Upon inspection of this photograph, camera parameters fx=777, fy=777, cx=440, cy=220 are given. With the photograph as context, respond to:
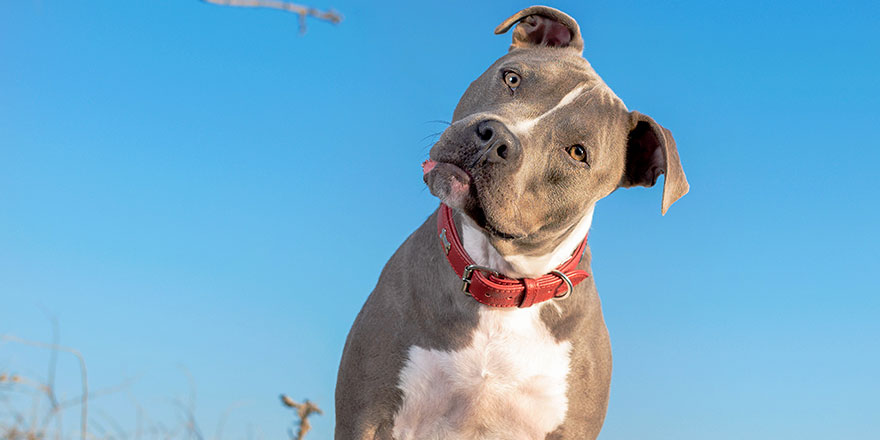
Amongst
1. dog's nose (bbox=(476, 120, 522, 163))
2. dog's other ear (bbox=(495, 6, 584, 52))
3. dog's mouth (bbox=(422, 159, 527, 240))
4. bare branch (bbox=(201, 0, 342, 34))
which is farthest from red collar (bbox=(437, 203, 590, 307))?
bare branch (bbox=(201, 0, 342, 34))

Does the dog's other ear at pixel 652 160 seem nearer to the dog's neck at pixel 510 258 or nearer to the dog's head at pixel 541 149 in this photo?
the dog's head at pixel 541 149

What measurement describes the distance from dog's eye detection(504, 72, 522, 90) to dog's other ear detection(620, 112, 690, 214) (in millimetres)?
762

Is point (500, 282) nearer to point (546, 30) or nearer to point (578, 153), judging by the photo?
point (578, 153)

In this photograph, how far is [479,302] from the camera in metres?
4.47

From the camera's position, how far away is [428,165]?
13.4 feet

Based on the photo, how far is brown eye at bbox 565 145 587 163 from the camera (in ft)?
14.1

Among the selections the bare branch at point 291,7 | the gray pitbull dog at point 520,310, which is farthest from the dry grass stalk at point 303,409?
the bare branch at point 291,7

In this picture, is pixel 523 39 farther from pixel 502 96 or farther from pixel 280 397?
pixel 280 397

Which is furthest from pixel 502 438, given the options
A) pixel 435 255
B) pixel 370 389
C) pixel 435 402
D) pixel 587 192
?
pixel 587 192

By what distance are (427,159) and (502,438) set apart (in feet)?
5.86

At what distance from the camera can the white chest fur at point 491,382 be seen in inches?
177

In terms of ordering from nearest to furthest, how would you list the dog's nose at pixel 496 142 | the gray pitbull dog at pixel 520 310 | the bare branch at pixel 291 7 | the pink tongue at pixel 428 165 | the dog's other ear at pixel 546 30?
1. the bare branch at pixel 291 7
2. the dog's nose at pixel 496 142
3. the pink tongue at pixel 428 165
4. the gray pitbull dog at pixel 520 310
5. the dog's other ear at pixel 546 30

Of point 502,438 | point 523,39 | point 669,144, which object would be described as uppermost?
point 523,39

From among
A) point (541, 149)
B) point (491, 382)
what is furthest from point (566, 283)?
point (541, 149)
